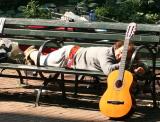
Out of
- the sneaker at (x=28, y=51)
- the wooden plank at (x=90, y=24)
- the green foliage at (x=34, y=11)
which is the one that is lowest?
the green foliage at (x=34, y=11)

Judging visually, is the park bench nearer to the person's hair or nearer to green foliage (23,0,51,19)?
the person's hair

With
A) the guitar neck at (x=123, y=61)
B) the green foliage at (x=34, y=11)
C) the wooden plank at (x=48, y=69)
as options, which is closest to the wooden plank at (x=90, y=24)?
the guitar neck at (x=123, y=61)

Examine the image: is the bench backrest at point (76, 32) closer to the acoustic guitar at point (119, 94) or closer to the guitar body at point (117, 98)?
the acoustic guitar at point (119, 94)

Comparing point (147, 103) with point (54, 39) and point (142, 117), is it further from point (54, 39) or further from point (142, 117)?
point (54, 39)

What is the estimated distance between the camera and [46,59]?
28.7 ft

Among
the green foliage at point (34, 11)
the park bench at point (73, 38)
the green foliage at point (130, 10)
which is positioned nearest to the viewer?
the park bench at point (73, 38)

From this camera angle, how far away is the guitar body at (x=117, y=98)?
7.54 m

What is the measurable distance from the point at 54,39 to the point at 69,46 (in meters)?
0.62

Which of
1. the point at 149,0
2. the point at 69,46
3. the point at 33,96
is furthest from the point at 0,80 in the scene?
the point at 149,0

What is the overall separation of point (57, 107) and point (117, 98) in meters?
1.19

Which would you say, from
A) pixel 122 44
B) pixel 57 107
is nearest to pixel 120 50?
pixel 122 44

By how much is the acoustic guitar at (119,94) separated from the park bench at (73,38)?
0.23 m

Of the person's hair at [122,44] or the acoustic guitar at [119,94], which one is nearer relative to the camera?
the acoustic guitar at [119,94]

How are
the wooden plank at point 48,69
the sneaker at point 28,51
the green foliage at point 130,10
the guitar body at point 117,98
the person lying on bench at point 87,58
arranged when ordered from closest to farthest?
the guitar body at point 117,98, the person lying on bench at point 87,58, the wooden plank at point 48,69, the sneaker at point 28,51, the green foliage at point 130,10
